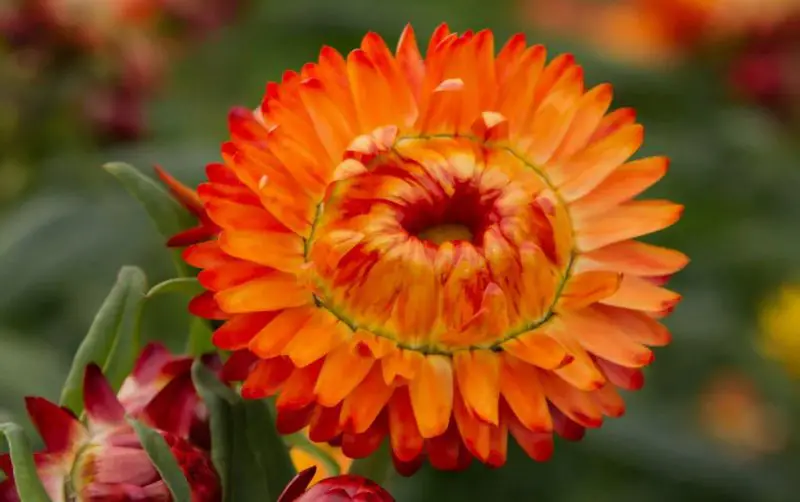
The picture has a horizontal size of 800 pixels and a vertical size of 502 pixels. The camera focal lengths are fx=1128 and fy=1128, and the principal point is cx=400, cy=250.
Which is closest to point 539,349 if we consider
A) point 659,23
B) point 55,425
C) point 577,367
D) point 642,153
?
point 577,367

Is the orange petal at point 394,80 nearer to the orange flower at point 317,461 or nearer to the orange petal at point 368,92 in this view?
the orange petal at point 368,92

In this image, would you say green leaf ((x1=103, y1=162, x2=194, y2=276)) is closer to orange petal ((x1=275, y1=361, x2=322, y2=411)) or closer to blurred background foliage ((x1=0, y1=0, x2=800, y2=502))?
orange petal ((x1=275, y1=361, x2=322, y2=411))

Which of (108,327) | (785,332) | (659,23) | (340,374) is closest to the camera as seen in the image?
(340,374)

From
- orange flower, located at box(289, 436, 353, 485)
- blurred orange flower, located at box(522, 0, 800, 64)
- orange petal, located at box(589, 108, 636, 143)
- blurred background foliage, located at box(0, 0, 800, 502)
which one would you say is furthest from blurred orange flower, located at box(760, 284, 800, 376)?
orange petal, located at box(589, 108, 636, 143)

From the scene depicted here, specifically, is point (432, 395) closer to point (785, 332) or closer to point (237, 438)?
point (237, 438)

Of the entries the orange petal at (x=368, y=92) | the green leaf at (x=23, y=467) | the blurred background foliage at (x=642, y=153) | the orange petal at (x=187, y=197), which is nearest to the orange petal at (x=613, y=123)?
the orange petal at (x=368, y=92)
